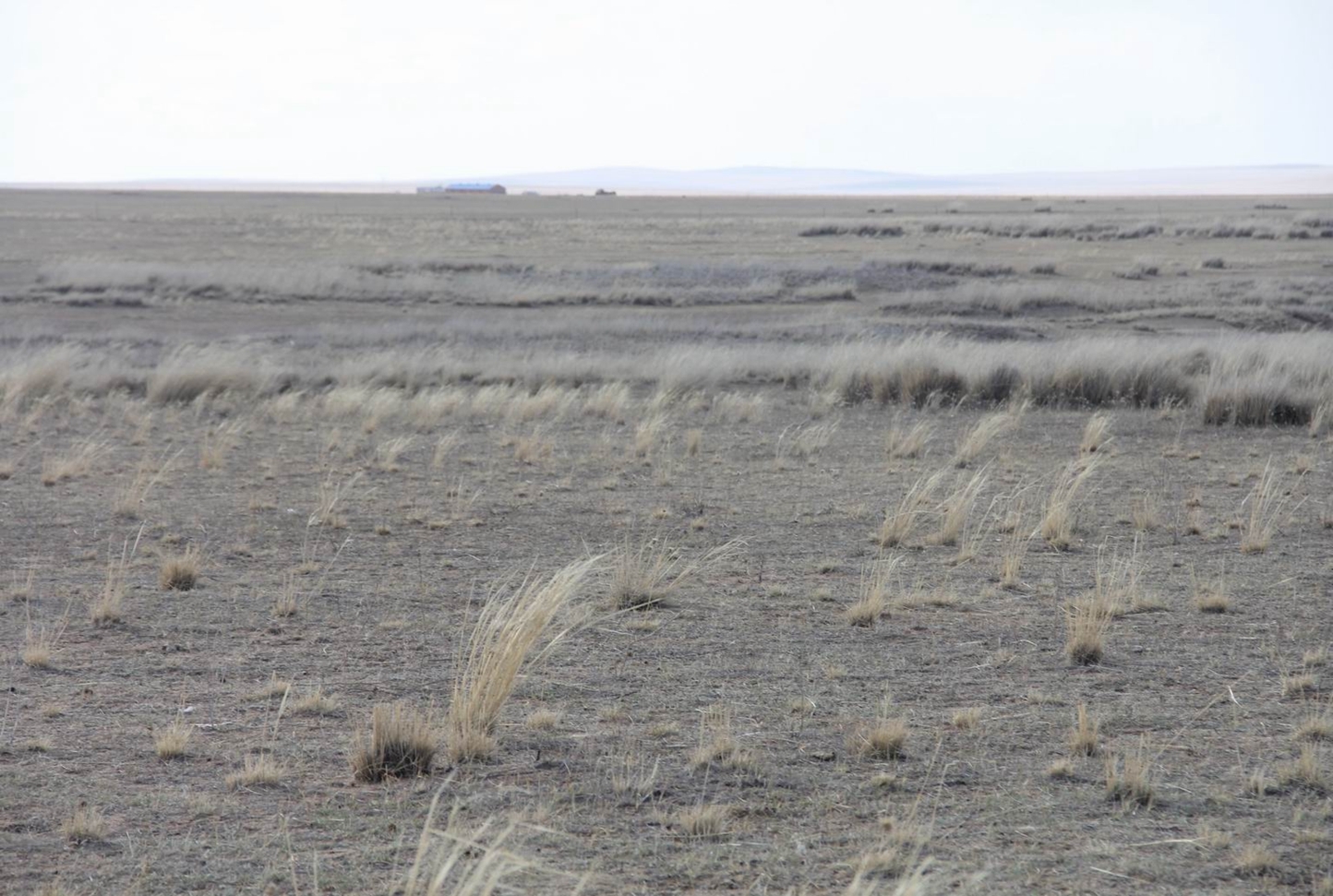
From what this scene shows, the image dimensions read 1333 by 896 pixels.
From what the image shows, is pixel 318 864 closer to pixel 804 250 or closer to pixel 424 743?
pixel 424 743

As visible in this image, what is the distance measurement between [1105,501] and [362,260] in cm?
4194

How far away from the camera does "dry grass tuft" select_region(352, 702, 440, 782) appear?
4555mm

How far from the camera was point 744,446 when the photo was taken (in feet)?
41.7

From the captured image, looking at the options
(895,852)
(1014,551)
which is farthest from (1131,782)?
(1014,551)

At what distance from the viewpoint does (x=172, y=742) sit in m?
4.71

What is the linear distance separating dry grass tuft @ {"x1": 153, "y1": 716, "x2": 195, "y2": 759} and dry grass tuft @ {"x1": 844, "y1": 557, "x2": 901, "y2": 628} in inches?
132

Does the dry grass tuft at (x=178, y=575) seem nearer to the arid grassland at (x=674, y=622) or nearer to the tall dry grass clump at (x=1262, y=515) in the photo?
the arid grassland at (x=674, y=622)

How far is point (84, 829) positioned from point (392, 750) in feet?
3.42

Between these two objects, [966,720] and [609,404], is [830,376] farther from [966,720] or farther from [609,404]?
[966,720]

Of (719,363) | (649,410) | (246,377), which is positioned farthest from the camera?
(719,363)

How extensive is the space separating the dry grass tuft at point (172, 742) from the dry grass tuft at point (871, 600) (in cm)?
336

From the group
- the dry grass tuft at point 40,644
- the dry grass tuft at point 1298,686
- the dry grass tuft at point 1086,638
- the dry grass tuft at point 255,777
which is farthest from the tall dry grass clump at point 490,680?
the dry grass tuft at point 1298,686

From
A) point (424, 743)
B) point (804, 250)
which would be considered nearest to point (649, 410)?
point (424, 743)

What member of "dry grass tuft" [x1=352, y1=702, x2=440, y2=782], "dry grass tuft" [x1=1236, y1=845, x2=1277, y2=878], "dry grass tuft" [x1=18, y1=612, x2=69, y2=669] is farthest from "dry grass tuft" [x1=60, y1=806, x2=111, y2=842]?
"dry grass tuft" [x1=1236, y1=845, x2=1277, y2=878]
